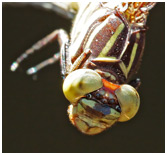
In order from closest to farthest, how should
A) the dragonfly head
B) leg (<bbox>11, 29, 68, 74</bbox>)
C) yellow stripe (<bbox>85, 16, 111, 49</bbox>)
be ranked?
1. the dragonfly head
2. yellow stripe (<bbox>85, 16, 111, 49</bbox>)
3. leg (<bbox>11, 29, 68, 74</bbox>)

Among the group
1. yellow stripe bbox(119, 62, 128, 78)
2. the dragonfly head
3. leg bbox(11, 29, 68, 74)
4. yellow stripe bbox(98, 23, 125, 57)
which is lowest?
leg bbox(11, 29, 68, 74)

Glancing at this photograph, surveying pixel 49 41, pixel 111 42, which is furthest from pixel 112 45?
pixel 49 41

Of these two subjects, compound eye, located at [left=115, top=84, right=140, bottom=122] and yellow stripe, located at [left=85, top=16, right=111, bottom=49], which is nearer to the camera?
compound eye, located at [left=115, top=84, right=140, bottom=122]

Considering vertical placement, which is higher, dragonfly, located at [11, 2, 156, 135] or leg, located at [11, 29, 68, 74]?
dragonfly, located at [11, 2, 156, 135]

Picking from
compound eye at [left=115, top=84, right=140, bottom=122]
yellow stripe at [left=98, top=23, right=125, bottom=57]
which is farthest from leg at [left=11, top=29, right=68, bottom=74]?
compound eye at [left=115, top=84, right=140, bottom=122]

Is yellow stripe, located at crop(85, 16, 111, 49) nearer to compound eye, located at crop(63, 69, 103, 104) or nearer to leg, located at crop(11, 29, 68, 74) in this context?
compound eye, located at crop(63, 69, 103, 104)

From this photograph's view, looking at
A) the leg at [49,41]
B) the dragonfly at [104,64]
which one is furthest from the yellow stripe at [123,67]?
the leg at [49,41]

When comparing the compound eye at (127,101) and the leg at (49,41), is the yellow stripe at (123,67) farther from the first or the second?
the leg at (49,41)

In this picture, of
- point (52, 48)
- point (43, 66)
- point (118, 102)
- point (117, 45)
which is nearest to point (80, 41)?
point (117, 45)

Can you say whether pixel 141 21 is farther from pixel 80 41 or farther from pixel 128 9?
pixel 80 41
